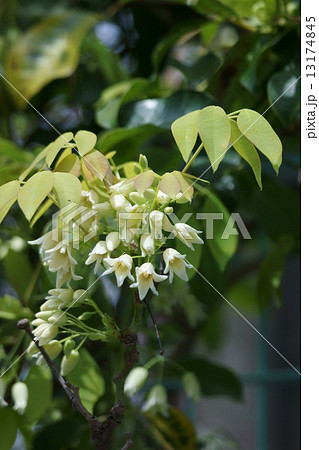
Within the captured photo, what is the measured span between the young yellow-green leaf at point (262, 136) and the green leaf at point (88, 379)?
30cm

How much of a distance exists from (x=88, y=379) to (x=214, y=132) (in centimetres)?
31

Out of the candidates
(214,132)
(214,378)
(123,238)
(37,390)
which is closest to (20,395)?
(37,390)

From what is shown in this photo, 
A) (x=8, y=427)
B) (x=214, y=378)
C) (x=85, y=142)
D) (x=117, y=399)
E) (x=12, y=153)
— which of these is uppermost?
(x=85, y=142)

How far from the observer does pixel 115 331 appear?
1.90 feet

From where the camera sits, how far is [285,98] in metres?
0.78

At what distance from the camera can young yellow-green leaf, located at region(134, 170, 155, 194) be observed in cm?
54

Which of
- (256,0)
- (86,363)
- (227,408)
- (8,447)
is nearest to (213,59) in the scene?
(256,0)

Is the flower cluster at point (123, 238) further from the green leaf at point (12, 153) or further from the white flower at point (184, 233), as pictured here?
the green leaf at point (12, 153)

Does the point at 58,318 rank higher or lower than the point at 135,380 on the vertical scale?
higher

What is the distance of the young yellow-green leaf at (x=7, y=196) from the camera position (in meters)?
0.56

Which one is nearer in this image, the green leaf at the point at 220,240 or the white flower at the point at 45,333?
the white flower at the point at 45,333

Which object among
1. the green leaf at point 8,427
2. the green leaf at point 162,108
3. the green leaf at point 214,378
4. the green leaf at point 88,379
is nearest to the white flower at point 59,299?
the green leaf at point 88,379

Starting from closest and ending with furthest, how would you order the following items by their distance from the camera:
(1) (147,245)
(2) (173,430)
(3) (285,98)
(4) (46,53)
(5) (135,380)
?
(1) (147,245)
(5) (135,380)
(3) (285,98)
(2) (173,430)
(4) (46,53)

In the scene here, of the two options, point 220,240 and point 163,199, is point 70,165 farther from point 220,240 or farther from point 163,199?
point 220,240
